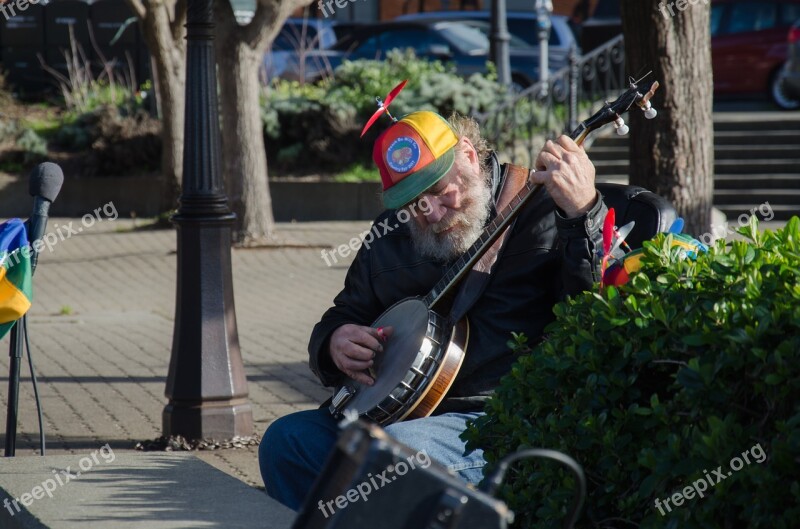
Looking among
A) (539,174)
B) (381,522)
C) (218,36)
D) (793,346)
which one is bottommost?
(381,522)

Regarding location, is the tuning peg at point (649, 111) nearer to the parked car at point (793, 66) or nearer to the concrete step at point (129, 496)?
the concrete step at point (129, 496)

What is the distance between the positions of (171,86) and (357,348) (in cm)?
1065

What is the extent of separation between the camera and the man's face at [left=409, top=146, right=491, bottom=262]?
381 cm

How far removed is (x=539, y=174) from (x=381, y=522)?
4.82 ft

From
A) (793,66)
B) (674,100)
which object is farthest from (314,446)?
(793,66)

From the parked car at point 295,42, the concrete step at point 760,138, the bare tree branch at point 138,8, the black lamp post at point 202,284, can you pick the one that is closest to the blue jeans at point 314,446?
the black lamp post at point 202,284

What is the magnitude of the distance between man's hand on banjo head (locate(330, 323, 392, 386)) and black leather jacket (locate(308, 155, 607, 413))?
0.24 feet

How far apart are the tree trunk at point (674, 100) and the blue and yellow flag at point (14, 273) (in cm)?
290

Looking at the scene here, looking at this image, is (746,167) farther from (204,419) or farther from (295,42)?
(204,419)

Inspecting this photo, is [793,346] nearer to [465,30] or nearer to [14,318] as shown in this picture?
[14,318]

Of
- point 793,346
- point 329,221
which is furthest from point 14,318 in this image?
point 329,221

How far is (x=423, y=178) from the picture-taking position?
3.76 metres

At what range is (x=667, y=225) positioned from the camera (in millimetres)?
3973

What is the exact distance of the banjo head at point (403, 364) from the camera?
3.54 meters
